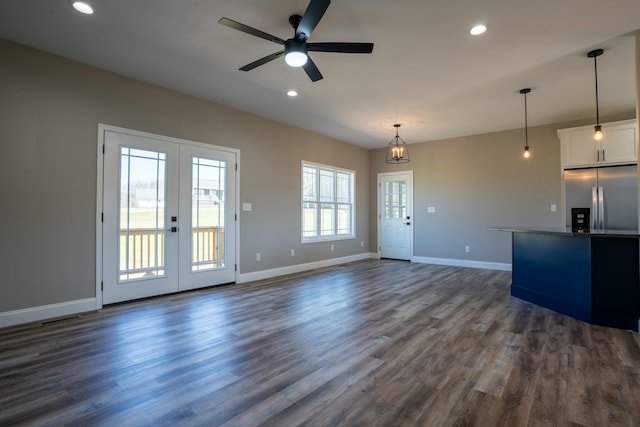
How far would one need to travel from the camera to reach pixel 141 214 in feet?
13.8

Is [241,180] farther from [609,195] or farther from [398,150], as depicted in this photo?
[609,195]

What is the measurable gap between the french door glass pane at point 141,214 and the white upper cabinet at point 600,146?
6590mm

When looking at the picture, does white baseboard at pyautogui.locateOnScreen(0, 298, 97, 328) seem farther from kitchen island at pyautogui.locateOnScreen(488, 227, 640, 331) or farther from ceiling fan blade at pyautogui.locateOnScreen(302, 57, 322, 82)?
kitchen island at pyautogui.locateOnScreen(488, 227, 640, 331)

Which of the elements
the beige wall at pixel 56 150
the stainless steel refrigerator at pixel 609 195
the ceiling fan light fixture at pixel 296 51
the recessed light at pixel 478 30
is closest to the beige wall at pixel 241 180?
the beige wall at pixel 56 150

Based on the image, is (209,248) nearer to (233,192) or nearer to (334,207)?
(233,192)

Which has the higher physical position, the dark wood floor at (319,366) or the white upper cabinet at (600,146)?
the white upper cabinet at (600,146)

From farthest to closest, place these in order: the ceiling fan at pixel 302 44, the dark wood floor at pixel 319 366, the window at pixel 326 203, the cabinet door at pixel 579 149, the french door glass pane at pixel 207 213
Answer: the window at pixel 326 203
the cabinet door at pixel 579 149
the french door glass pane at pixel 207 213
the ceiling fan at pixel 302 44
the dark wood floor at pixel 319 366

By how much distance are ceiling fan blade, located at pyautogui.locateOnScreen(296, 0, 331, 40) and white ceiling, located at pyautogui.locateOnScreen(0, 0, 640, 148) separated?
11.8 inches

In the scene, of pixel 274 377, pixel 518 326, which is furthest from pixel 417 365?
pixel 518 326

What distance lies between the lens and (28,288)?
3.35 metres

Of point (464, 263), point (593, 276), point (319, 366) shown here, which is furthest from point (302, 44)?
point (464, 263)

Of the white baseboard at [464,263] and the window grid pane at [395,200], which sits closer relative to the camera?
the white baseboard at [464,263]

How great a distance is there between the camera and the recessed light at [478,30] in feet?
9.71

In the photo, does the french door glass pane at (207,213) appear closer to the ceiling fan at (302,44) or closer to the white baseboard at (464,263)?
the ceiling fan at (302,44)
